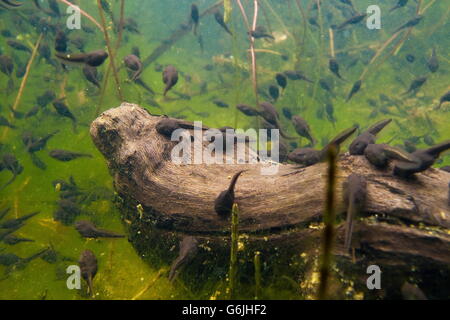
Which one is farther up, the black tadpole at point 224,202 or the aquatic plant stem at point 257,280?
the black tadpole at point 224,202

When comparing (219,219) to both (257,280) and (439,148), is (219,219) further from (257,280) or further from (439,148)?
(439,148)

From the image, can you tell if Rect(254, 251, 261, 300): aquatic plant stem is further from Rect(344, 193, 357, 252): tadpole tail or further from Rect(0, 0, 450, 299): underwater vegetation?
Rect(344, 193, 357, 252): tadpole tail

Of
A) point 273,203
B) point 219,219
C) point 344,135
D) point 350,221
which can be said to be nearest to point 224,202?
point 219,219

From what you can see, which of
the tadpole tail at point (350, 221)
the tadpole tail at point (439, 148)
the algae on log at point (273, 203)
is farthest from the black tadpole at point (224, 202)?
the tadpole tail at point (439, 148)

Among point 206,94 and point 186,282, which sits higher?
point 206,94

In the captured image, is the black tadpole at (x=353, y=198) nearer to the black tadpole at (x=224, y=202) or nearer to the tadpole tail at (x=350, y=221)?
the tadpole tail at (x=350, y=221)

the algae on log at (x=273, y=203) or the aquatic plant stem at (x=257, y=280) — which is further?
the aquatic plant stem at (x=257, y=280)
